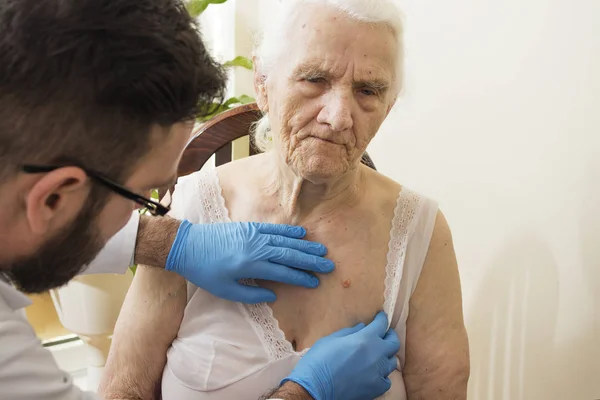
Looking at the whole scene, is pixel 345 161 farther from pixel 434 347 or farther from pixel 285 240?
pixel 434 347

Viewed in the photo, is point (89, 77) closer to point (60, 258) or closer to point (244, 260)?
point (60, 258)

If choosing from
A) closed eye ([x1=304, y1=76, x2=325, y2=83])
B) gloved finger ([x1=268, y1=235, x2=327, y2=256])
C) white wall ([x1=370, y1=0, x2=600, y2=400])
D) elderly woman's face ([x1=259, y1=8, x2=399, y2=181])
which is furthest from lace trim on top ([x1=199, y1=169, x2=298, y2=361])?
white wall ([x1=370, y1=0, x2=600, y2=400])

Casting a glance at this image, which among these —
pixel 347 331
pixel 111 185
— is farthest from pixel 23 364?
pixel 347 331

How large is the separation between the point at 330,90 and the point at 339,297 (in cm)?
40

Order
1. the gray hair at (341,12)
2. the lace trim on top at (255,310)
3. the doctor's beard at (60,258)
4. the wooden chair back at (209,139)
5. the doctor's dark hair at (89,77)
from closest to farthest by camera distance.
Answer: the doctor's dark hair at (89,77), the doctor's beard at (60,258), the gray hair at (341,12), the lace trim on top at (255,310), the wooden chair back at (209,139)

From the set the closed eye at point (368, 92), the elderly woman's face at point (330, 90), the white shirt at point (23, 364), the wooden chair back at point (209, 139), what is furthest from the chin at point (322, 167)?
the white shirt at point (23, 364)

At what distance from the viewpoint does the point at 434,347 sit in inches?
43.1

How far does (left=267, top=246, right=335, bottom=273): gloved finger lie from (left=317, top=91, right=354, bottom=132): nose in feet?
0.83

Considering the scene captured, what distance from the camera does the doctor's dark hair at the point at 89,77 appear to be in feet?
1.90

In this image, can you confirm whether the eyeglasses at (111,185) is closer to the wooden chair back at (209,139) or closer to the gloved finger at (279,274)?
the gloved finger at (279,274)

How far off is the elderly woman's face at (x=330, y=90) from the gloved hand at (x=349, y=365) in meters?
0.31

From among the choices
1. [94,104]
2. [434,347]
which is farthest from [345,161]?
[94,104]

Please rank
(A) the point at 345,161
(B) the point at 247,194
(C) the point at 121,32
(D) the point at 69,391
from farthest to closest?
(B) the point at 247,194
(A) the point at 345,161
(D) the point at 69,391
(C) the point at 121,32

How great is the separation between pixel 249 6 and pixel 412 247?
5.14 ft
